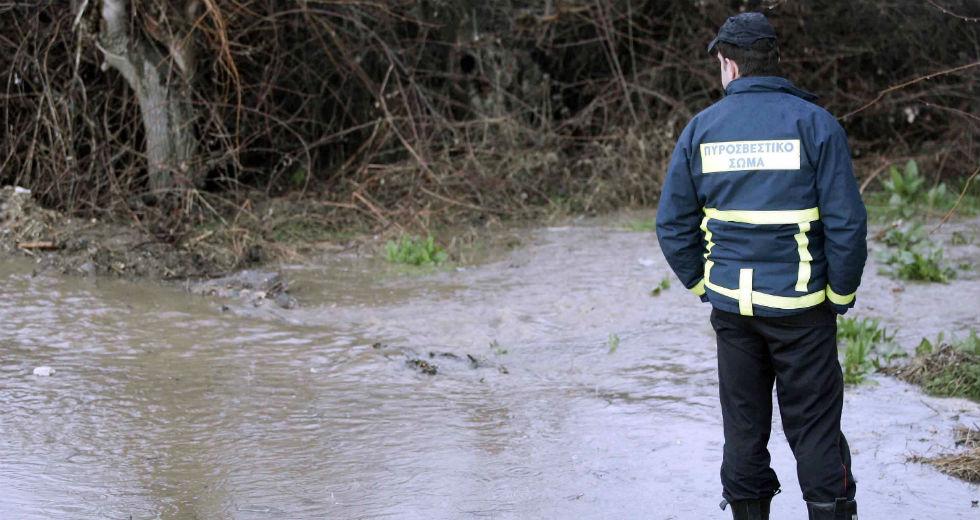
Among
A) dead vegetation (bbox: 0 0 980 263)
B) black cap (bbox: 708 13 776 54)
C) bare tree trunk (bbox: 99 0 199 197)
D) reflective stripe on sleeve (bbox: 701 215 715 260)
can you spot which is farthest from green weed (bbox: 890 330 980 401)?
bare tree trunk (bbox: 99 0 199 197)

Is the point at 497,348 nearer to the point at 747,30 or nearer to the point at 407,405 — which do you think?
the point at 407,405

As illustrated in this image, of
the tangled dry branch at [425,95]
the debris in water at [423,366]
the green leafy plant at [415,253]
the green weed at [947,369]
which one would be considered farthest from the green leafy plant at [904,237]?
the debris in water at [423,366]

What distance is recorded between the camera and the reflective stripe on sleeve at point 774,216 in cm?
320

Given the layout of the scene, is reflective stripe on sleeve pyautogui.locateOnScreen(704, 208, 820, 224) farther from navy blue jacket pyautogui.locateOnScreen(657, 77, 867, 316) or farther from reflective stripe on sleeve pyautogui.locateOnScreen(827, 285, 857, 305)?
reflective stripe on sleeve pyautogui.locateOnScreen(827, 285, 857, 305)

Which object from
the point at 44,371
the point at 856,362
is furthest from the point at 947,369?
the point at 44,371

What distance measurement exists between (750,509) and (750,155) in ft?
3.60

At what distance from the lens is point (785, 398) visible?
3.34 m

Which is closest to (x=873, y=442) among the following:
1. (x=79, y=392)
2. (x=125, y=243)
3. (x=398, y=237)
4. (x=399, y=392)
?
(x=399, y=392)

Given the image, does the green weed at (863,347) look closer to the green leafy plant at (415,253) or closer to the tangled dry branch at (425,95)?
the green leafy plant at (415,253)

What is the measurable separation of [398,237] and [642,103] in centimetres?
329

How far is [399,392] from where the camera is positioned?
17.1ft

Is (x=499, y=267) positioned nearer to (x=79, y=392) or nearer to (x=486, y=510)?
(x=79, y=392)

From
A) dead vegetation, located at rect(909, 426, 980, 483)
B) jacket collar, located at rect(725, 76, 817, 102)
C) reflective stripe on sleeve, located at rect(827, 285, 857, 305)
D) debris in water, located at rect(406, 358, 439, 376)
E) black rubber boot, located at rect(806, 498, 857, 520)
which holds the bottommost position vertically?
debris in water, located at rect(406, 358, 439, 376)

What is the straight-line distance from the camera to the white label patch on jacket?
318 centimetres
